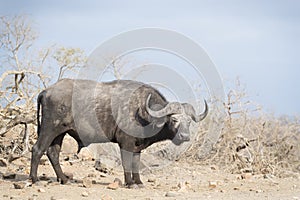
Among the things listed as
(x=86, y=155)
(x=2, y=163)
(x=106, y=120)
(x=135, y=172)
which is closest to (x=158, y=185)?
(x=135, y=172)

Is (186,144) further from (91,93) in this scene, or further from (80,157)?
(91,93)

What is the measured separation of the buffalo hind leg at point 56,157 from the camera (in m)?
8.06

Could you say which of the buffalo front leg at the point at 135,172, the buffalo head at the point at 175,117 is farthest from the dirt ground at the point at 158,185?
the buffalo head at the point at 175,117

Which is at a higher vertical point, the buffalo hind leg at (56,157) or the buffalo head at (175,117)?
the buffalo head at (175,117)

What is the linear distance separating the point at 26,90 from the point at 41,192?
757 cm

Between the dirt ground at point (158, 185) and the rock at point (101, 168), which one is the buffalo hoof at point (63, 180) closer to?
the dirt ground at point (158, 185)

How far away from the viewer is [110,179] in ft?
29.9

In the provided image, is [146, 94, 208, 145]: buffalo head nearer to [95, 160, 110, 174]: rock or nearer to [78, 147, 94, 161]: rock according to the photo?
[95, 160, 110, 174]: rock

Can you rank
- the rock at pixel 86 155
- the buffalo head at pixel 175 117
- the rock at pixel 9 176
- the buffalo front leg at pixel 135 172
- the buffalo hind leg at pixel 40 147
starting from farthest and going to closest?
the rock at pixel 86 155
the rock at pixel 9 176
the buffalo front leg at pixel 135 172
the buffalo head at pixel 175 117
the buffalo hind leg at pixel 40 147

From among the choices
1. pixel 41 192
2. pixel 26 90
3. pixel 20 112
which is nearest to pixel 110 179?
pixel 41 192

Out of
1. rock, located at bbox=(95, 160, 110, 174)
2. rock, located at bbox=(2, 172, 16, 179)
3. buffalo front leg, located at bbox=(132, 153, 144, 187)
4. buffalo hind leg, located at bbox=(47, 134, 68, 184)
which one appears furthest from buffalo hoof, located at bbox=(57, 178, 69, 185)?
rock, located at bbox=(95, 160, 110, 174)

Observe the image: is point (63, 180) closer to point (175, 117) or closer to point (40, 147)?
point (40, 147)

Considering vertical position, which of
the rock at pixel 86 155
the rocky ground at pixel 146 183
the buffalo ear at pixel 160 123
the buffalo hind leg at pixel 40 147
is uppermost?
the buffalo ear at pixel 160 123

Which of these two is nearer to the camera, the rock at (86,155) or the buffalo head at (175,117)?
the buffalo head at (175,117)
